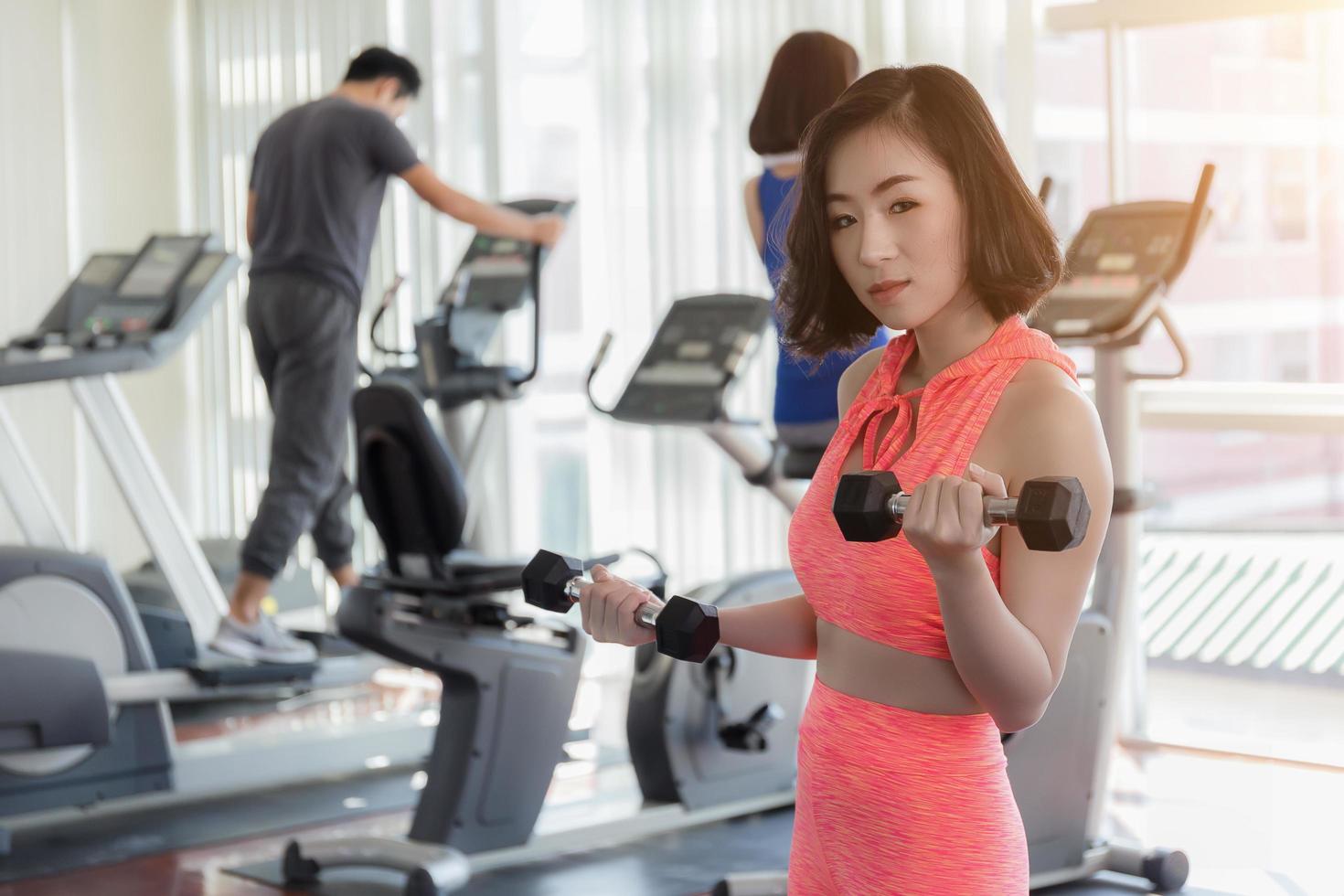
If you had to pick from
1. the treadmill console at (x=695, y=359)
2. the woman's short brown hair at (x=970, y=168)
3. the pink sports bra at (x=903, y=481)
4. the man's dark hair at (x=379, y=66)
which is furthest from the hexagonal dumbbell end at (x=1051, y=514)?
the man's dark hair at (x=379, y=66)

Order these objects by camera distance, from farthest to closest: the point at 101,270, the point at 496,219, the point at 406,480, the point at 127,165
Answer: the point at 127,165 → the point at 101,270 → the point at 496,219 → the point at 406,480

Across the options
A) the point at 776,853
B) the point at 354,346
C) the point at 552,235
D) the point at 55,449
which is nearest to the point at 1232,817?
the point at 776,853

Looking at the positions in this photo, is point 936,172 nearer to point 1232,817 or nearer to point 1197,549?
point 1232,817

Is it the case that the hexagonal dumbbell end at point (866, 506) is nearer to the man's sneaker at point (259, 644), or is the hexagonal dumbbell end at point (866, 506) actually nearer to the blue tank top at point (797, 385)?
the blue tank top at point (797, 385)

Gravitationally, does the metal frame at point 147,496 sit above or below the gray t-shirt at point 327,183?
below

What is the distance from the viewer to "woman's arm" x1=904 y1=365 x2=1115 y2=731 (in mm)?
1047

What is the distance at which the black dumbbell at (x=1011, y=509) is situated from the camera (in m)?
0.88

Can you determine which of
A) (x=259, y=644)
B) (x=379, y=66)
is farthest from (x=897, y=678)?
(x=379, y=66)

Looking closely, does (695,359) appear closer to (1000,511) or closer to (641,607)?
(641,607)

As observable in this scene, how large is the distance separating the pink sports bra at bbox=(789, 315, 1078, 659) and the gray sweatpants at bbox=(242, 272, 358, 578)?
9.78 feet

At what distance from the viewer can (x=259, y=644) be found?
4.14 m

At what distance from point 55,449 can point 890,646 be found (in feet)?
21.4

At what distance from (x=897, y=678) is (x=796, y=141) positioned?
1.94 m

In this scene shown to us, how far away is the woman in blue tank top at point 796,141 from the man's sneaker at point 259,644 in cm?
168
